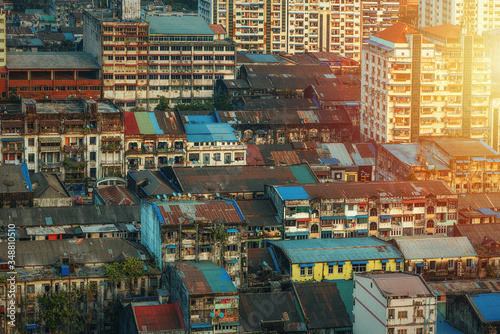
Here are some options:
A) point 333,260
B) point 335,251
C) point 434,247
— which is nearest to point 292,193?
point 335,251

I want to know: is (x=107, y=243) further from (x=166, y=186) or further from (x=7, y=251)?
(x=166, y=186)

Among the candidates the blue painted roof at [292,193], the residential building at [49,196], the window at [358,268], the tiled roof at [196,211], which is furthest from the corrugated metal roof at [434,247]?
the residential building at [49,196]

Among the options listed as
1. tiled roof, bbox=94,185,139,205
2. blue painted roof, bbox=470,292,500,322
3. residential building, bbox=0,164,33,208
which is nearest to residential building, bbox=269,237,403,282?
blue painted roof, bbox=470,292,500,322

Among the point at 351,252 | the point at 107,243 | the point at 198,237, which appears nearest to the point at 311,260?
the point at 351,252

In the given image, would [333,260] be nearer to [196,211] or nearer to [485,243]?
[196,211]

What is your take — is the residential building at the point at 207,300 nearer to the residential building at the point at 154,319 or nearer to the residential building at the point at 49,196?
the residential building at the point at 154,319

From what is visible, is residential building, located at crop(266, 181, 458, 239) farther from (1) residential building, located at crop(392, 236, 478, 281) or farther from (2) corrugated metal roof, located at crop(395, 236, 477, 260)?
(1) residential building, located at crop(392, 236, 478, 281)
